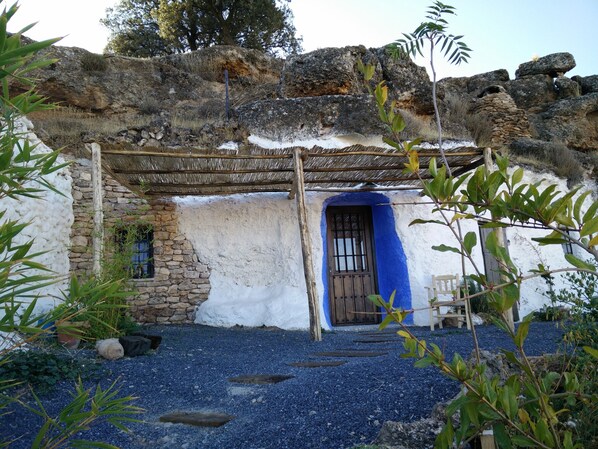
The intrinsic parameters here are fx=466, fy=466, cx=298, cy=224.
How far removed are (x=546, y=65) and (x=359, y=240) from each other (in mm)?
11381

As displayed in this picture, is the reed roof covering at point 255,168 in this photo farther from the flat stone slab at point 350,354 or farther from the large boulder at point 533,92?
the large boulder at point 533,92

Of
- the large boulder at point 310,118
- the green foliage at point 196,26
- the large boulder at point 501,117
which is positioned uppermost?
the green foliage at point 196,26

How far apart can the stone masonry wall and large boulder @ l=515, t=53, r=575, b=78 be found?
13546 mm

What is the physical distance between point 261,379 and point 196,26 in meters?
16.1

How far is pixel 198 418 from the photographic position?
3096 mm

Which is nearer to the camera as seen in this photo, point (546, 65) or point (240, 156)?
point (240, 156)

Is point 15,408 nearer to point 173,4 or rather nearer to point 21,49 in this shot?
point 21,49

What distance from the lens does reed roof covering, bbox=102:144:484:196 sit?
610 cm

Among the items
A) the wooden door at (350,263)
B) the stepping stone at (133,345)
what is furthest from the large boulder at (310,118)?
the stepping stone at (133,345)

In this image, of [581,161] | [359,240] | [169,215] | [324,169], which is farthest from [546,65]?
[169,215]

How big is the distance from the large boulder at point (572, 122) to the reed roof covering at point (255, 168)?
6932mm

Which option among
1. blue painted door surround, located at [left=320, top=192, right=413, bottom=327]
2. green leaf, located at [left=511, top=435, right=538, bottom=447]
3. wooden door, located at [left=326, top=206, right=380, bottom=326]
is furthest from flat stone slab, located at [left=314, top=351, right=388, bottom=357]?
green leaf, located at [left=511, top=435, right=538, bottom=447]

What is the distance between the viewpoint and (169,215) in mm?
8289

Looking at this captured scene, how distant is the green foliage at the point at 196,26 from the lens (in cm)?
1673
